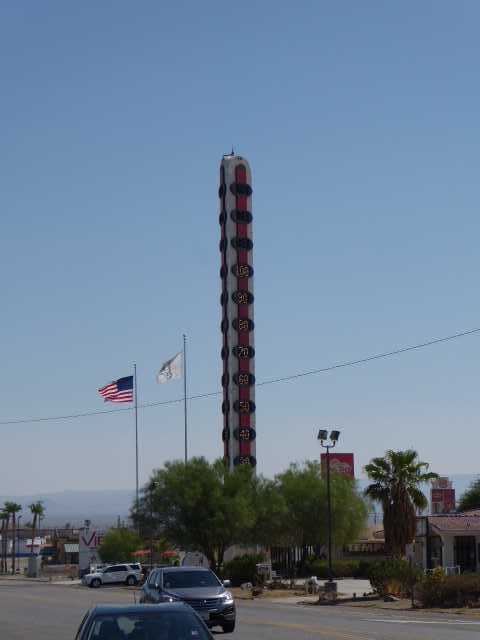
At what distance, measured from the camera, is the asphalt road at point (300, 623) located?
25.5m

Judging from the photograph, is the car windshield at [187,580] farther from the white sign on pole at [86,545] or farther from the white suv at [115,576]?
the white sign on pole at [86,545]

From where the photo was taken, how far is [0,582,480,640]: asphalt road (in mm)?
25500

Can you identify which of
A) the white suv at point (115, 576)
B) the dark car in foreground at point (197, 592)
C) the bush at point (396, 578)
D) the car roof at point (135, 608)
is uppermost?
the car roof at point (135, 608)

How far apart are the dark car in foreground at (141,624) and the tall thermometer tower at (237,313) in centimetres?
6202

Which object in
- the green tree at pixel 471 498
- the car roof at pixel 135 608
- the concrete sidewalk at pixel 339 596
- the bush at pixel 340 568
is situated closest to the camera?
the car roof at pixel 135 608

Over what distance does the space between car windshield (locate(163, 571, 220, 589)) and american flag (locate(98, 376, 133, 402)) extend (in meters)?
45.2

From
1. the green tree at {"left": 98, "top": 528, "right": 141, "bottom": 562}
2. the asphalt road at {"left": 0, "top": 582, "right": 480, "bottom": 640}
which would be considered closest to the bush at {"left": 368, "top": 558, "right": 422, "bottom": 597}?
the asphalt road at {"left": 0, "top": 582, "right": 480, "bottom": 640}

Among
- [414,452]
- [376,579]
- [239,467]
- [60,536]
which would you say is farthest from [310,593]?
[60,536]

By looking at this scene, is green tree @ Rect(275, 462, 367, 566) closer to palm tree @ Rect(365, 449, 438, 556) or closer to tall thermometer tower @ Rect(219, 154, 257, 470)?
tall thermometer tower @ Rect(219, 154, 257, 470)

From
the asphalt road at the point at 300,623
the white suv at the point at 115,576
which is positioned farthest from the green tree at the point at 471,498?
the asphalt road at the point at 300,623

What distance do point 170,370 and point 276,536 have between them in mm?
13478

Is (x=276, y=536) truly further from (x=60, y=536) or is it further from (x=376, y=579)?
(x=60, y=536)

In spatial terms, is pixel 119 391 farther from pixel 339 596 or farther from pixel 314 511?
pixel 339 596

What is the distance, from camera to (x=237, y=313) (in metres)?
76.8
